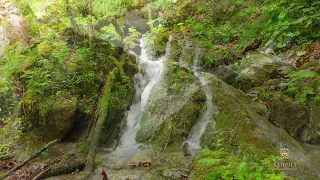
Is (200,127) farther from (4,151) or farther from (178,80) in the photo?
(4,151)

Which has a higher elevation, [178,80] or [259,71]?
[259,71]

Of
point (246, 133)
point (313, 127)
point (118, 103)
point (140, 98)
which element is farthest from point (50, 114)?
point (313, 127)

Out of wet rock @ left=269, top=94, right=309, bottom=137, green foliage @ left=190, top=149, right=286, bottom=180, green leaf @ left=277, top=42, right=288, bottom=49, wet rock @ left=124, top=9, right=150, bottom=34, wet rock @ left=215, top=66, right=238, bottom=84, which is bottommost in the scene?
green foliage @ left=190, top=149, right=286, bottom=180

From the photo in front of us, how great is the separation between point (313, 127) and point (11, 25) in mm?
14327

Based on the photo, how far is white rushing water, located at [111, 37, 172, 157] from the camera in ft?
24.0

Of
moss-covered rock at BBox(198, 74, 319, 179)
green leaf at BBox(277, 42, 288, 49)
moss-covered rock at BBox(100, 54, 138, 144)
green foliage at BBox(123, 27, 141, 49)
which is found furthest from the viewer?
green foliage at BBox(123, 27, 141, 49)

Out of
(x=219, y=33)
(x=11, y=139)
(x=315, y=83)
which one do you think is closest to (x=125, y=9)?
(x=219, y=33)

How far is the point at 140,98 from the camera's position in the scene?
30.0ft

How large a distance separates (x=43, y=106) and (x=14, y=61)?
2.66m

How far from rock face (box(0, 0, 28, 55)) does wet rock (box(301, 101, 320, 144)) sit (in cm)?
1296

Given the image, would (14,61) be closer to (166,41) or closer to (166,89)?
(166,89)

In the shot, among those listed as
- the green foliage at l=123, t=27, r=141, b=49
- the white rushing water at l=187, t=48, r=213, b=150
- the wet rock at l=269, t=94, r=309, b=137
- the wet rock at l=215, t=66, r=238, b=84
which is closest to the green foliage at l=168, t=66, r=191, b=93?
the white rushing water at l=187, t=48, r=213, b=150

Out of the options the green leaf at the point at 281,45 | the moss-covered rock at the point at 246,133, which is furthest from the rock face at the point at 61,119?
the green leaf at the point at 281,45

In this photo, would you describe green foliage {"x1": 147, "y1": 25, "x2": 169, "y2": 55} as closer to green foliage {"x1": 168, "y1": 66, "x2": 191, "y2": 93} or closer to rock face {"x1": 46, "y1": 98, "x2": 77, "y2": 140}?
green foliage {"x1": 168, "y1": 66, "x2": 191, "y2": 93}
